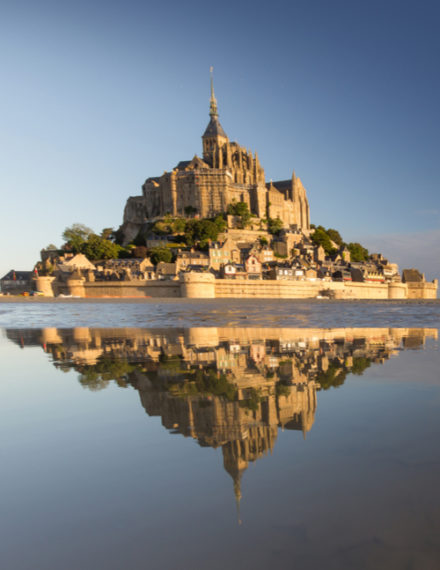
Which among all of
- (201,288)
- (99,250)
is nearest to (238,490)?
(201,288)

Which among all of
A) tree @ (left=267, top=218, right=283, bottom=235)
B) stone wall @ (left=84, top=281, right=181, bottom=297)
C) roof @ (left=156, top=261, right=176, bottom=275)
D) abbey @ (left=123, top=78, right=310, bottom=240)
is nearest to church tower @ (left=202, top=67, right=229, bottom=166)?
abbey @ (left=123, top=78, right=310, bottom=240)

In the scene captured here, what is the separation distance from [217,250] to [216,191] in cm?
2191

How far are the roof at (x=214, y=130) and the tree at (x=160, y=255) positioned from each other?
4395 cm

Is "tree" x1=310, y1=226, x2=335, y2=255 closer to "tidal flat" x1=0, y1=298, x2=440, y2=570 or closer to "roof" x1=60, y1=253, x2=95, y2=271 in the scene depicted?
"roof" x1=60, y1=253, x2=95, y2=271

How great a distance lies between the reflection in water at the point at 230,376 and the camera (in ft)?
11.2

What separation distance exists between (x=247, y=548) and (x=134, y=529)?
0.59 meters

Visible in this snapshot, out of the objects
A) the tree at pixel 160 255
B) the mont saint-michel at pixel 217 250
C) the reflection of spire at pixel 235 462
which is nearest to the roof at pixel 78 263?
the mont saint-michel at pixel 217 250

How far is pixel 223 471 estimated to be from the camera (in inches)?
106

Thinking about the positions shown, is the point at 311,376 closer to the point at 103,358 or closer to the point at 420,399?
the point at 420,399

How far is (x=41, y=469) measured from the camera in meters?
2.76

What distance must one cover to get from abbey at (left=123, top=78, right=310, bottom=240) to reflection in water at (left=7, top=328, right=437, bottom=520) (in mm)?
86747

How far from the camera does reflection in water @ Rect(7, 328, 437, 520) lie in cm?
342

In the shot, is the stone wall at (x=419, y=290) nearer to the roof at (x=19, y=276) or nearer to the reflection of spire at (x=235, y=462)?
the roof at (x=19, y=276)

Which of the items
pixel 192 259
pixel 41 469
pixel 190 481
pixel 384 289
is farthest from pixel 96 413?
pixel 384 289
